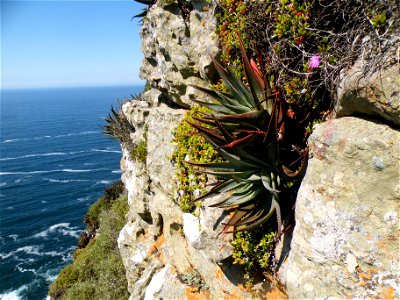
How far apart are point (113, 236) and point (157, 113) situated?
27.9 ft

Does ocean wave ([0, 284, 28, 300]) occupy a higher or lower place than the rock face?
lower

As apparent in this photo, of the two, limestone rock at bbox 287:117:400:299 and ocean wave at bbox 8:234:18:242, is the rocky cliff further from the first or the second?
ocean wave at bbox 8:234:18:242

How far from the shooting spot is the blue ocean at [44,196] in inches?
953

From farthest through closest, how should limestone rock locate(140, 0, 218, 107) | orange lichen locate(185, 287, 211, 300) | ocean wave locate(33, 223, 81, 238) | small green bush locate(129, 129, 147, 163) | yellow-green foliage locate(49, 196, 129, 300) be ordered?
ocean wave locate(33, 223, 81, 238), yellow-green foliage locate(49, 196, 129, 300), small green bush locate(129, 129, 147, 163), limestone rock locate(140, 0, 218, 107), orange lichen locate(185, 287, 211, 300)

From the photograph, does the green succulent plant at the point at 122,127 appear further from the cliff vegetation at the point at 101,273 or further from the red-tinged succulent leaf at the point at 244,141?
the red-tinged succulent leaf at the point at 244,141

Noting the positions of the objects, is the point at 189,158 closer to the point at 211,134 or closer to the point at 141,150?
the point at 211,134

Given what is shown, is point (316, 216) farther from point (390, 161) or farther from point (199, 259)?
point (199, 259)

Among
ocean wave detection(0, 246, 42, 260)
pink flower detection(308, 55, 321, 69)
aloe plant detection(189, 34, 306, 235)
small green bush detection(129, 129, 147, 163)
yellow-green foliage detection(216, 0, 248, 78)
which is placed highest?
yellow-green foliage detection(216, 0, 248, 78)

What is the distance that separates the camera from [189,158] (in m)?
5.83

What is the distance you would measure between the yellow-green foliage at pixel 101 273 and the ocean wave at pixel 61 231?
16415mm

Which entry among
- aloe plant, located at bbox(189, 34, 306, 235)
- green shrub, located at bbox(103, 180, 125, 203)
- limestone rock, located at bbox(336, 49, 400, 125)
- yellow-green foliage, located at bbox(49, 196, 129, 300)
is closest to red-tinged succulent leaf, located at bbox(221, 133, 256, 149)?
aloe plant, located at bbox(189, 34, 306, 235)

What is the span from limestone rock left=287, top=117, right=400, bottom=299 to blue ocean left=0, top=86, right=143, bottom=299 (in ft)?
30.3

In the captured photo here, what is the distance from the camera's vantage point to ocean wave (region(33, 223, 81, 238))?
3023 centimetres

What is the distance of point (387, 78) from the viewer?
2.86 m
